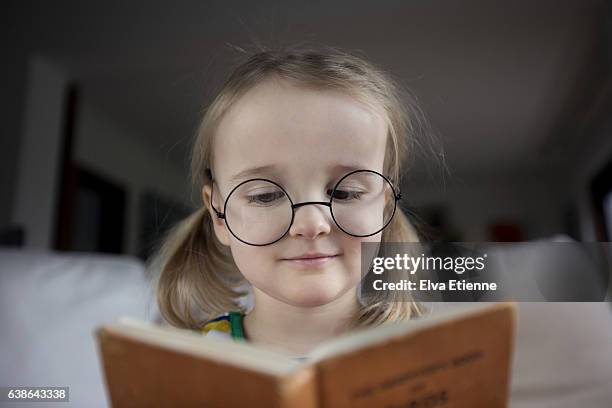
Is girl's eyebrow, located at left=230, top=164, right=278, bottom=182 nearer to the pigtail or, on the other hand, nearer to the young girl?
the young girl

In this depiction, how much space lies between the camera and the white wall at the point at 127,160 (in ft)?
2.00

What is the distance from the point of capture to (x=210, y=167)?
18.7 inches

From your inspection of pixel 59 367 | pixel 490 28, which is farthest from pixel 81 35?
pixel 490 28

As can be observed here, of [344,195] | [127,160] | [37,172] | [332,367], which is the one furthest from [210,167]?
[37,172]

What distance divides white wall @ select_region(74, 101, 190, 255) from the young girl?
0.11m

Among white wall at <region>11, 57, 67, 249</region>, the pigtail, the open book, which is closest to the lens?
the open book

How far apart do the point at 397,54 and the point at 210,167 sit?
33 cm

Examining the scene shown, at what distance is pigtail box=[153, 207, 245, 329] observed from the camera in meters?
0.53

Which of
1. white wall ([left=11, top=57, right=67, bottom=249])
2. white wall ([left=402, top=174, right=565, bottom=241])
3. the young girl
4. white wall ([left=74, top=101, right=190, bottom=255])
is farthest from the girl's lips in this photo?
white wall ([left=11, top=57, right=67, bottom=249])

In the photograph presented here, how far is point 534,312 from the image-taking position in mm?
445

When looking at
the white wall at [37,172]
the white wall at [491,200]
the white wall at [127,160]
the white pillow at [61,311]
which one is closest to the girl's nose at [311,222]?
the white wall at [491,200]

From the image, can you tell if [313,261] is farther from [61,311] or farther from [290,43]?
[61,311]

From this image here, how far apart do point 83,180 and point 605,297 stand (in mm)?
2116

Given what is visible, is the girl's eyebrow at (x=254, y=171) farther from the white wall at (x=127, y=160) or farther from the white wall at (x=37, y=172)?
the white wall at (x=37, y=172)
